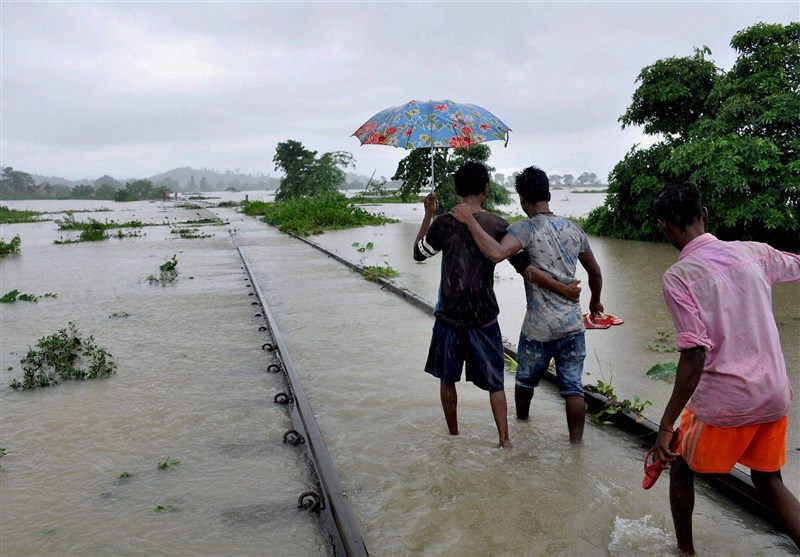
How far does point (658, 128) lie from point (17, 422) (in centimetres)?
1591

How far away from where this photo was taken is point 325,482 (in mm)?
3484

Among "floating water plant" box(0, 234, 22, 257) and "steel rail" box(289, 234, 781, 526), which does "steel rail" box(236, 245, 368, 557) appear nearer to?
"steel rail" box(289, 234, 781, 526)

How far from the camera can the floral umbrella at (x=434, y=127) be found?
461cm

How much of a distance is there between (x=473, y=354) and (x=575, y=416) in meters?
0.84

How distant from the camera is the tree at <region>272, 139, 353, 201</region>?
42.5 m

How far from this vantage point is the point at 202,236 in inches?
902

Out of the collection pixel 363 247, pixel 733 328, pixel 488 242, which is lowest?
pixel 363 247

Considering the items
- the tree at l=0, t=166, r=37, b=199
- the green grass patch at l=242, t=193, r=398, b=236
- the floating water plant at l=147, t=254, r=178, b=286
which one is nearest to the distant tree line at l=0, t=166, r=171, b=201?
the tree at l=0, t=166, r=37, b=199

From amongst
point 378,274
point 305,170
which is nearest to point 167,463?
point 378,274

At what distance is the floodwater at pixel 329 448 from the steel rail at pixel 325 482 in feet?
0.39

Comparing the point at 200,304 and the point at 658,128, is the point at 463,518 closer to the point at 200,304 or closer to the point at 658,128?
the point at 200,304

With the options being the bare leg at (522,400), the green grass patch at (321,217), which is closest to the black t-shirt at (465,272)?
the bare leg at (522,400)

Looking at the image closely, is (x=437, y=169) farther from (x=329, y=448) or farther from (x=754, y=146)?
(x=329, y=448)

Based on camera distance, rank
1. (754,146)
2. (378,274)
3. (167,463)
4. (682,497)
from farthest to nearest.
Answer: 1. (754,146)
2. (378,274)
3. (167,463)
4. (682,497)
